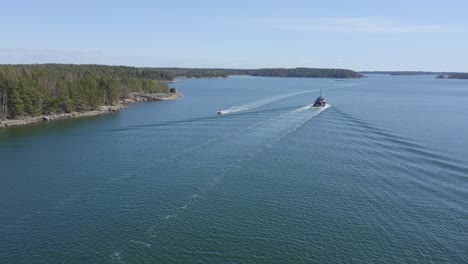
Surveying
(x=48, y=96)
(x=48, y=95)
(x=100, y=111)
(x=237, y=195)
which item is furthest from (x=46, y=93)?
(x=237, y=195)

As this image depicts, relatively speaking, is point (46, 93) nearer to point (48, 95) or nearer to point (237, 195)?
point (48, 95)

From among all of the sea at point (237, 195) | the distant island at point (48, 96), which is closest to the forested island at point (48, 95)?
the distant island at point (48, 96)

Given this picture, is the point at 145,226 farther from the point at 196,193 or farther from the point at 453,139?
the point at 453,139

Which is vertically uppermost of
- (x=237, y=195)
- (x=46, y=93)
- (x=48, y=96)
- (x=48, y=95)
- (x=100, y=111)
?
(x=46, y=93)

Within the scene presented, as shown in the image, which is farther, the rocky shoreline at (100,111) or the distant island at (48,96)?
the distant island at (48,96)

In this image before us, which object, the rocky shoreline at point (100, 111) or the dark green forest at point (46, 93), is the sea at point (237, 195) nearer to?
the rocky shoreline at point (100, 111)

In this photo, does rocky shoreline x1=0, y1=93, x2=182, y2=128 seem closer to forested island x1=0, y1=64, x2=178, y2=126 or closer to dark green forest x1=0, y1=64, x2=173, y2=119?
forested island x1=0, y1=64, x2=178, y2=126

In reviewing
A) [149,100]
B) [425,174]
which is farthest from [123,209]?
[149,100]

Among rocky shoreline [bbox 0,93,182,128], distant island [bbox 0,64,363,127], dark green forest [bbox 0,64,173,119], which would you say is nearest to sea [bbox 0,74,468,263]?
rocky shoreline [bbox 0,93,182,128]
